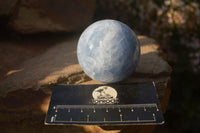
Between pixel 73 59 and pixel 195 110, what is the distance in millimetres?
1750

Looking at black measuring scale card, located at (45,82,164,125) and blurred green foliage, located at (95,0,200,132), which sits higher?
blurred green foliage, located at (95,0,200,132)

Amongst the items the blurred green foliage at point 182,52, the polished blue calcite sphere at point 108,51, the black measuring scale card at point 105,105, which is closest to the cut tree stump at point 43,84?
the black measuring scale card at point 105,105

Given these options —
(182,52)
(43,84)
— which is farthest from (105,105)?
(182,52)

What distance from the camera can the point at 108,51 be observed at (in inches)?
70.4

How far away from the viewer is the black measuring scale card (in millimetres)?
1651

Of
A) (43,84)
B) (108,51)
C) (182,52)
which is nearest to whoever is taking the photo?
(108,51)

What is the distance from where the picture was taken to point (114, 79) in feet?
6.31

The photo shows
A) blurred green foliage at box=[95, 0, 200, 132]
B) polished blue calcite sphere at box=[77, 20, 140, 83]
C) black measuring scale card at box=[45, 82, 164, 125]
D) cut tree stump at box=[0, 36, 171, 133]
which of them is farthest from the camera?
blurred green foliage at box=[95, 0, 200, 132]

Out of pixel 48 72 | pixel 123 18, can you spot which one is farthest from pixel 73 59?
pixel 123 18

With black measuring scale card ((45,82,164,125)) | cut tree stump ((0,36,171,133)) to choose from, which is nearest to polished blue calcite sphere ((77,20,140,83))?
black measuring scale card ((45,82,164,125))

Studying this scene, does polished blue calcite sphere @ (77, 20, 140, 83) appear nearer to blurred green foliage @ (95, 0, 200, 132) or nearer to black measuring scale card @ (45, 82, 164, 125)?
black measuring scale card @ (45, 82, 164, 125)

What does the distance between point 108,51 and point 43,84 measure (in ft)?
2.28

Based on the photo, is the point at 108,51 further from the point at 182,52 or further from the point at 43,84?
the point at 182,52

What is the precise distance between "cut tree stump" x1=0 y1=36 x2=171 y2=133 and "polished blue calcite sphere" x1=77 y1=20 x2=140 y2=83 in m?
0.29
